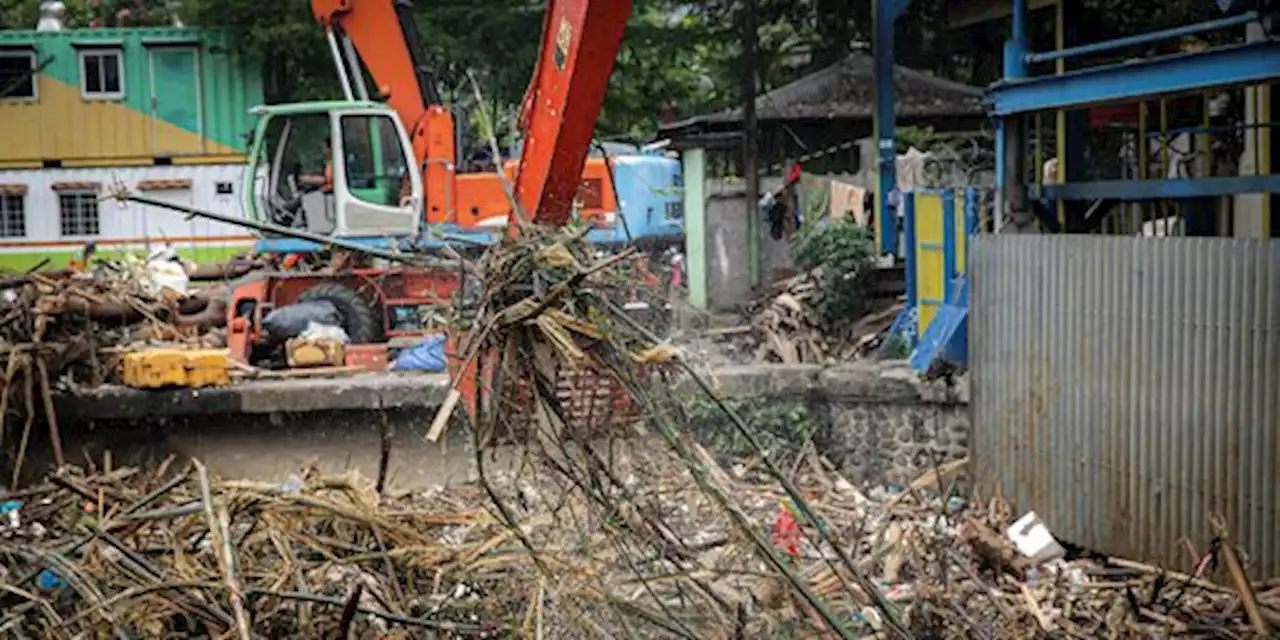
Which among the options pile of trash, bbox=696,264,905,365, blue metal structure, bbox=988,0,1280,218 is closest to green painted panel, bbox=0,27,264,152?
pile of trash, bbox=696,264,905,365

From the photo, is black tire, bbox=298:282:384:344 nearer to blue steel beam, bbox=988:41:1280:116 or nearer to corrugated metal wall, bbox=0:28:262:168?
blue steel beam, bbox=988:41:1280:116

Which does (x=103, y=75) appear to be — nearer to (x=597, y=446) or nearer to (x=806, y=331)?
(x=806, y=331)

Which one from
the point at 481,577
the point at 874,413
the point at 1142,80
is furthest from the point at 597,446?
the point at 874,413

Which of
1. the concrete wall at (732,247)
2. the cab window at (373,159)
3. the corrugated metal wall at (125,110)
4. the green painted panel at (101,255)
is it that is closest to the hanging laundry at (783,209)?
the concrete wall at (732,247)

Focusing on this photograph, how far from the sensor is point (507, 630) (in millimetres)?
6746

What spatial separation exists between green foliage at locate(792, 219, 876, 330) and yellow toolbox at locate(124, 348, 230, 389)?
226 inches

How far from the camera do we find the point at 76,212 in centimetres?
2525

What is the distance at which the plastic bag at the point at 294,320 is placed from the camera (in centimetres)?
1480

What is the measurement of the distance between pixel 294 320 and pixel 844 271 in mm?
5324

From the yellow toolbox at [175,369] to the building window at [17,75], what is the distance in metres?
13.0

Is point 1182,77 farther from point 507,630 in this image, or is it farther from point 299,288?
point 299,288

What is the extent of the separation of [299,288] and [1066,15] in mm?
7280

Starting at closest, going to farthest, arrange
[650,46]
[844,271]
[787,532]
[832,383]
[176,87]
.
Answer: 1. [787,532]
2. [832,383]
3. [844,271]
4. [650,46]
5. [176,87]

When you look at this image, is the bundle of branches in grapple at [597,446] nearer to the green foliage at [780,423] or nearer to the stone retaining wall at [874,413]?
the stone retaining wall at [874,413]
